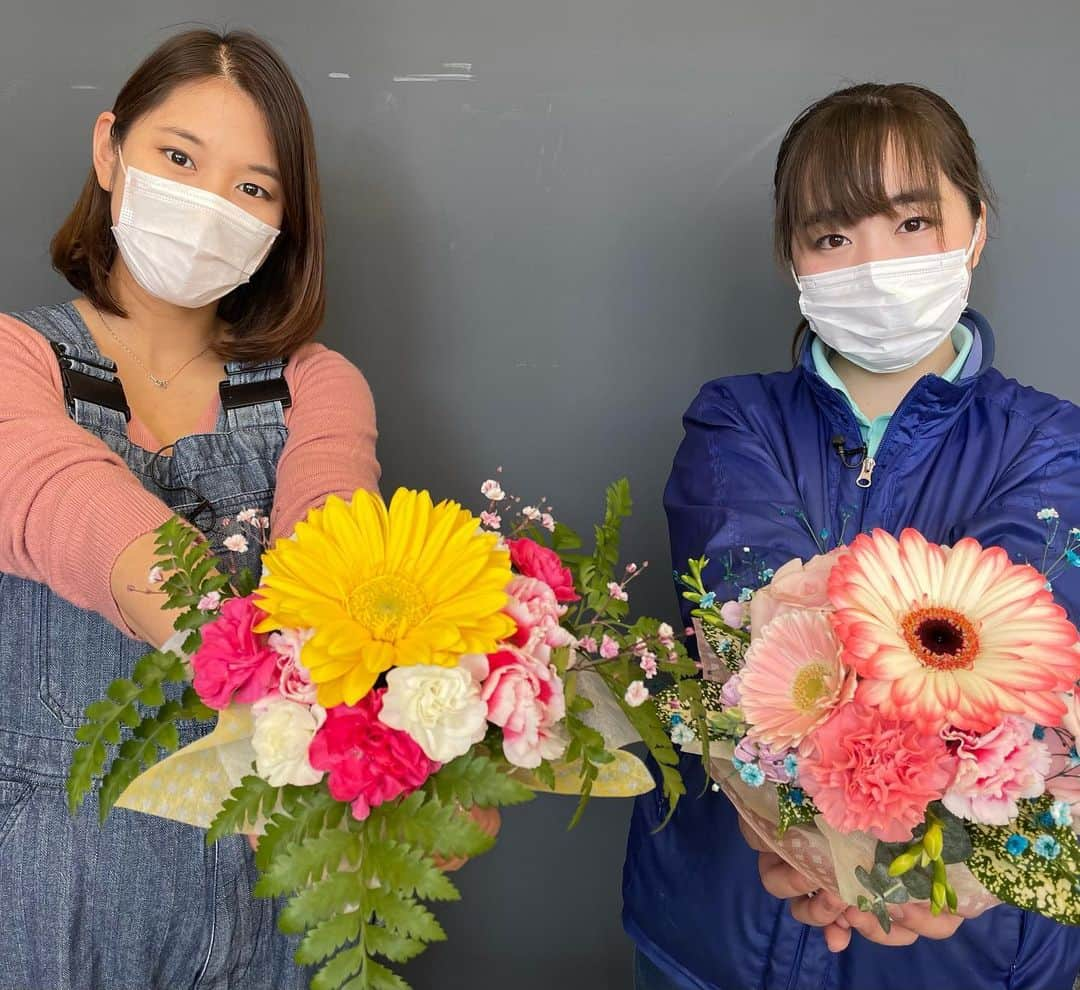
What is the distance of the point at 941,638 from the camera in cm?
73

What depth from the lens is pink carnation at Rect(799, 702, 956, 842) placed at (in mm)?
725

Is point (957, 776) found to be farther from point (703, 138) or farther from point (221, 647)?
point (703, 138)

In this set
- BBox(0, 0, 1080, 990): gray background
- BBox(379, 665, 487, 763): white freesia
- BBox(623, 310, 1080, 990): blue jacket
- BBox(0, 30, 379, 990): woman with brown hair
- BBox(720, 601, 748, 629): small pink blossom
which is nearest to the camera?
BBox(379, 665, 487, 763): white freesia

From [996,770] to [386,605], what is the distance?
44 cm

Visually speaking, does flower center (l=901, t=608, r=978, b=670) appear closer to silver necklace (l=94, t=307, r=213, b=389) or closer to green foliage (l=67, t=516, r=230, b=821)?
green foliage (l=67, t=516, r=230, b=821)

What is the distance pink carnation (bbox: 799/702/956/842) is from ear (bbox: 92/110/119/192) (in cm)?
107

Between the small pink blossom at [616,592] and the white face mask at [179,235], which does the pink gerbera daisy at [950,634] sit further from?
the white face mask at [179,235]

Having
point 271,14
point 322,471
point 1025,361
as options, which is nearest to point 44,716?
point 322,471

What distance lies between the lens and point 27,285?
65.8 inches

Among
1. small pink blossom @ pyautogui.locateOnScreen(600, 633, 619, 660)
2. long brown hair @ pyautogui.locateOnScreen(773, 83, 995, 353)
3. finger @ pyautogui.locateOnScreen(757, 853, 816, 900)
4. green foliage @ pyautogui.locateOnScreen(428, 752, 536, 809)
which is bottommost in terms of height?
finger @ pyautogui.locateOnScreen(757, 853, 816, 900)

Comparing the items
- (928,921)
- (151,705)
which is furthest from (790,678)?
(151,705)

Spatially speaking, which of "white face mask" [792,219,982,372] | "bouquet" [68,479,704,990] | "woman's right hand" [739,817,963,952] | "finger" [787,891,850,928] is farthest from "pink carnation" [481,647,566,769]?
"white face mask" [792,219,982,372]

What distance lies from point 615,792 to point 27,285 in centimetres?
136

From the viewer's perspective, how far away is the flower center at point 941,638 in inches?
28.2
